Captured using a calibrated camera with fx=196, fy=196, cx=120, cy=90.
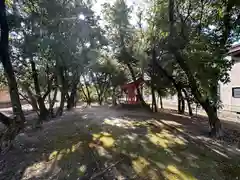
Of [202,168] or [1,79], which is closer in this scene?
[202,168]

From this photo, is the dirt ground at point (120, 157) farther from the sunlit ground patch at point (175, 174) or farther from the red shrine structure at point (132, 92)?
the red shrine structure at point (132, 92)

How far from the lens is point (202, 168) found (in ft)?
13.6

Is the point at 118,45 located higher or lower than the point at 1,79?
higher

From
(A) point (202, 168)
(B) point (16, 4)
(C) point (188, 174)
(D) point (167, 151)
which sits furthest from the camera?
(B) point (16, 4)

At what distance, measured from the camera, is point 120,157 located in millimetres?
4586

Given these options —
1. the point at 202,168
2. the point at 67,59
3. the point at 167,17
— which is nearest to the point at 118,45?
the point at 67,59

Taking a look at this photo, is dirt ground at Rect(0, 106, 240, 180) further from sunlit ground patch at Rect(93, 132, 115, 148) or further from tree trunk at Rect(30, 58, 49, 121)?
tree trunk at Rect(30, 58, 49, 121)

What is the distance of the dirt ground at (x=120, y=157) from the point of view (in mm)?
3904

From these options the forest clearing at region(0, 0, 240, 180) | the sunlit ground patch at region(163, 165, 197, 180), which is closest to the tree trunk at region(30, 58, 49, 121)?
the forest clearing at region(0, 0, 240, 180)

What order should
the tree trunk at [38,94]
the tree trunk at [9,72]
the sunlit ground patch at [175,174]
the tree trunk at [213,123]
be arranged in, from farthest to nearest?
the tree trunk at [38,94] < the tree trunk at [213,123] < the tree trunk at [9,72] < the sunlit ground patch at [175,174]

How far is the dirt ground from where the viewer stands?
3.90 metres

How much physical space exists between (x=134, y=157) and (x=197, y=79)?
421cm

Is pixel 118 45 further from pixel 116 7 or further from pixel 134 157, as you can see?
pixel 134 157

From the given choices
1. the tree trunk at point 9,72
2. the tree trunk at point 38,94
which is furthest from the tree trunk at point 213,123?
the tree trunk at point 38,94
